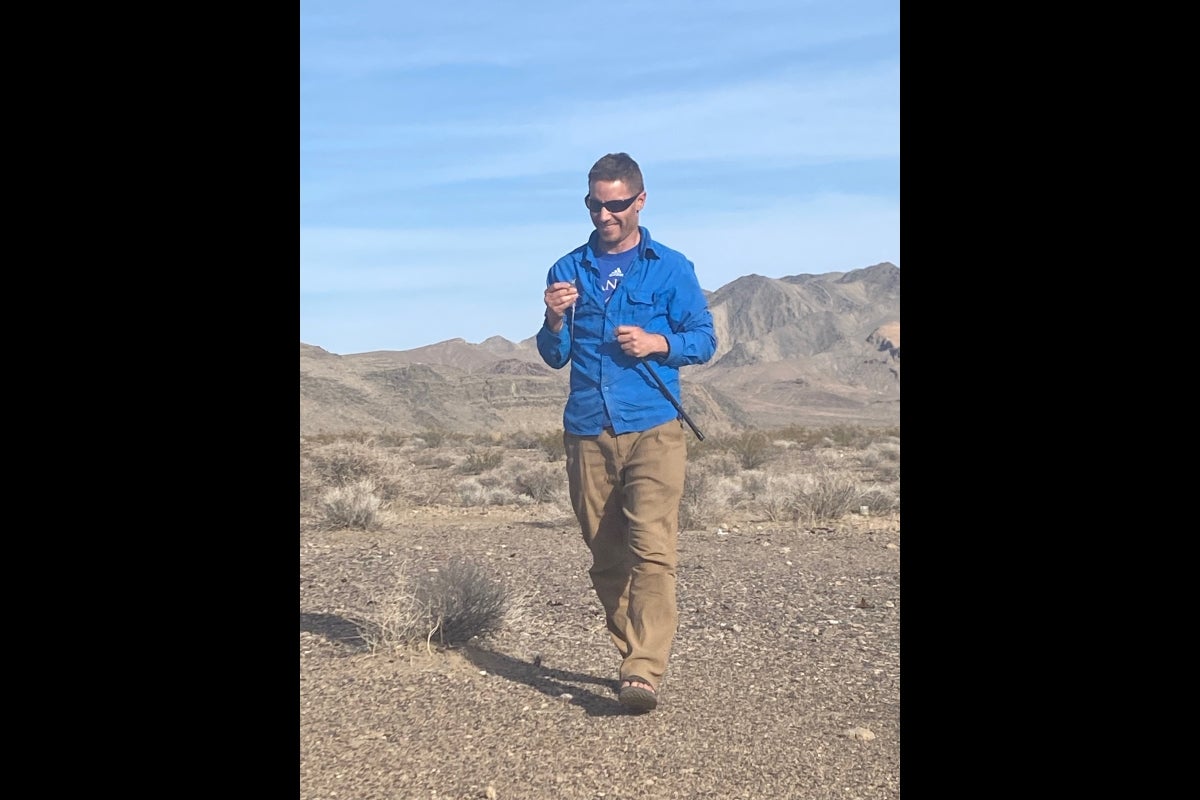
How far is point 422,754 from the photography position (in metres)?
4.99

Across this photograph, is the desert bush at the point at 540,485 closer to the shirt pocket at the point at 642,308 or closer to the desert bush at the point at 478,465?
the desert bush at the point at 478,465

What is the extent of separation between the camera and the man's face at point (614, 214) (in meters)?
5.25

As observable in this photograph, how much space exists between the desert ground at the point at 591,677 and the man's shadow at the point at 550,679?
0.06ft

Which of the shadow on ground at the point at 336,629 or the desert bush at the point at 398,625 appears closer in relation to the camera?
the desert bush at the point at 398,625

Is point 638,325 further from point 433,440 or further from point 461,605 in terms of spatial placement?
point 433,440

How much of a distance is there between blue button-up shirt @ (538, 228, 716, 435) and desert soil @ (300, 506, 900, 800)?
4.60ft

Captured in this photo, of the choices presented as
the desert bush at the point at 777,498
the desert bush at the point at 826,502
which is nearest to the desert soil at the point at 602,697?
the desert bush at the point at 826,502

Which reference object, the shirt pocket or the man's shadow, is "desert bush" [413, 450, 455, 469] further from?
the shirt pocket

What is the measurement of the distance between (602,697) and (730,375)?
74.5 m

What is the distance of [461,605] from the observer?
23.4ft

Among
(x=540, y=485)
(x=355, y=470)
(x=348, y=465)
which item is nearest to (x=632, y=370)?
(x=540, y=485)
